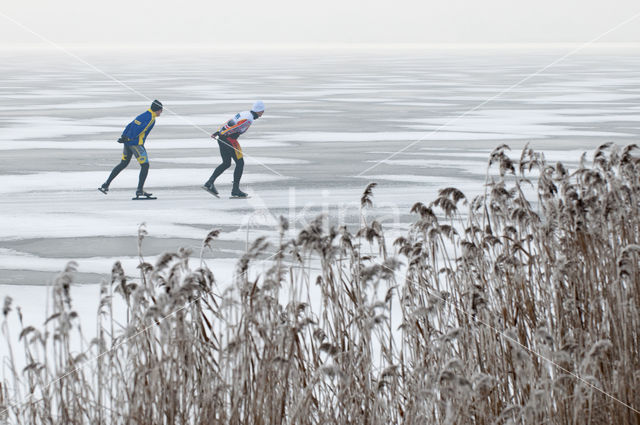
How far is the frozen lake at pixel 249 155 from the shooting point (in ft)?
29.7

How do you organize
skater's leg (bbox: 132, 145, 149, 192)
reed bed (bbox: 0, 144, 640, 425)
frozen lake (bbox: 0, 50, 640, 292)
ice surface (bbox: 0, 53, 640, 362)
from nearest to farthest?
1. reed bed (bbox: 0, 144, 640, 425)
2. ice surface (bbox: 0, 53, 640, 362)
3. frozen lake (bbox: 0, 50, 640, 292)
4. skater's leg (bbox: 132, 145, 149, 192)

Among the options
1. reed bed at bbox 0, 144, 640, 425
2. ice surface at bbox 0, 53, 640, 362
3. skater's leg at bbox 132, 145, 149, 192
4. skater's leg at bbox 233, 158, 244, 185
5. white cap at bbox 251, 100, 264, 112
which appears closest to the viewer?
reed bed at bbox 0, 144, 640, 425

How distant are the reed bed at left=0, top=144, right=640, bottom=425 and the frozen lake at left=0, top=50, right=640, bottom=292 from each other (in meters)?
0.93

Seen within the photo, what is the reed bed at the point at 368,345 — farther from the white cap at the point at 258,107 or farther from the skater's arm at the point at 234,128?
the skater's arm at the point at 234,128

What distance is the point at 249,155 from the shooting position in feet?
51.2

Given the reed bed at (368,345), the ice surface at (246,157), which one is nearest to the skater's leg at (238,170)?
the ice surface at (246,157)

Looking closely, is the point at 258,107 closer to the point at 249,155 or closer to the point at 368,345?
the point at 249,155

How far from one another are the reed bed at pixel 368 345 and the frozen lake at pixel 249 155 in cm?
93

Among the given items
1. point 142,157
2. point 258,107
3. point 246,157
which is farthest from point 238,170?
point 246,157

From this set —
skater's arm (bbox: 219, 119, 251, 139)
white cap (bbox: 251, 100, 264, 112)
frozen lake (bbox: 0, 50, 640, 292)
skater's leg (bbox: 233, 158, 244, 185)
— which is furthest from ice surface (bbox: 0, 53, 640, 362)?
white cap (bbox: 251, 100, 264, 112)

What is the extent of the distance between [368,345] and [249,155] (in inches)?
478

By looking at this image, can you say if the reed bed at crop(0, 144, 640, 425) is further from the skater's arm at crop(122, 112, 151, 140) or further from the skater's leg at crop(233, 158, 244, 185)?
the skater's arm at crop(122, 112, 151, 140)

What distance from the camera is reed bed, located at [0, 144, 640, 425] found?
3.25m

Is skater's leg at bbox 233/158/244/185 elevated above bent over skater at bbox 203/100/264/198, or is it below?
below
